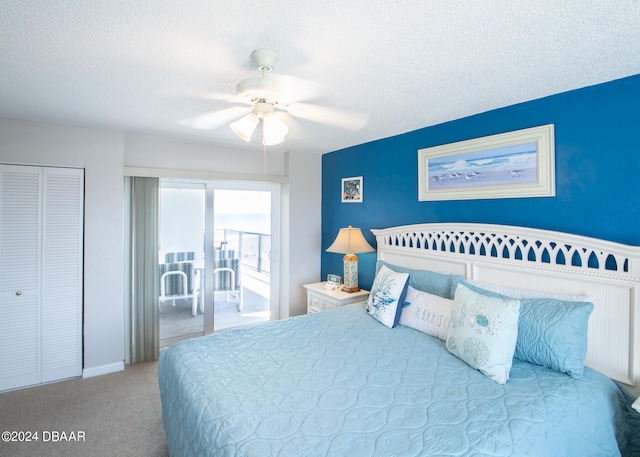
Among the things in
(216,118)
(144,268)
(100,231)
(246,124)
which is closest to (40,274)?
(100,231)

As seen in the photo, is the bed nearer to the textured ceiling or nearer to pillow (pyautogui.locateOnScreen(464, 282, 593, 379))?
pillow (pyautogui.locateOnScreen(464, 282, 593, 379))

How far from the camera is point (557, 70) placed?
1979 millimetres

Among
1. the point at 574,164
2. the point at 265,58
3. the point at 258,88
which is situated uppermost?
the point at 265,58

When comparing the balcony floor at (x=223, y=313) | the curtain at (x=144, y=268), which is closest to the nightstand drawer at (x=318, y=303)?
the balcony floor at (x=223, y=313)

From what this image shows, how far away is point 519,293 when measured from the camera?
2.39 meters

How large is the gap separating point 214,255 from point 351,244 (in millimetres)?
1744

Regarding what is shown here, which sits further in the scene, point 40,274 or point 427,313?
point 40,274

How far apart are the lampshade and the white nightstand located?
0.47 metres

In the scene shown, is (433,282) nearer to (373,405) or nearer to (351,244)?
(351,244)

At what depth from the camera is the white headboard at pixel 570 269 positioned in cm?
196

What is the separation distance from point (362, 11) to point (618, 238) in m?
2.01

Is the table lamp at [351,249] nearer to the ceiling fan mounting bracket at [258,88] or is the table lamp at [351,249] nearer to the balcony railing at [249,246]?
the balcony railing at [249,246]

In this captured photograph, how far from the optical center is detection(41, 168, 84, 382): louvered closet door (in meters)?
3.18

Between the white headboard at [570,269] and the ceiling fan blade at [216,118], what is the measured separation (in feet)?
6.38
